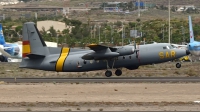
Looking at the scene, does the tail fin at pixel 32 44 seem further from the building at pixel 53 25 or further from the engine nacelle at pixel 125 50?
the building at pixel 53 25

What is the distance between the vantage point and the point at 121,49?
185 ft

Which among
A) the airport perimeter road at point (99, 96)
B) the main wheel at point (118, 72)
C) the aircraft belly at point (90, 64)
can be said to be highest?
the aircraft belly at point (90, 64)

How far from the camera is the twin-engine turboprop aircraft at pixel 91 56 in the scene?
5672 cm

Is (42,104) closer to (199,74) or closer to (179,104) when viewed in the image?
(179,104)

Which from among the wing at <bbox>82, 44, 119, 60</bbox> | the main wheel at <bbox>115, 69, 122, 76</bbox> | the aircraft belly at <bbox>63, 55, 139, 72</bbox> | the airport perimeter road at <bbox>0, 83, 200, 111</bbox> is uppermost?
the wing at <bbox>82, 44, 119, 60</bbox>

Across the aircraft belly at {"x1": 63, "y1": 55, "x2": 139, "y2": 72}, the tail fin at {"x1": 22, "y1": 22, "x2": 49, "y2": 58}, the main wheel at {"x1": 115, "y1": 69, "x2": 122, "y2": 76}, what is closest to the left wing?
the aircraft belly at {"x1": 63, "y1": 55, "x2": 139, "y2": 72}

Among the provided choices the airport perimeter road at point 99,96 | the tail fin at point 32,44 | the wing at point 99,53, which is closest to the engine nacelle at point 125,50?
the wing at point 99,53

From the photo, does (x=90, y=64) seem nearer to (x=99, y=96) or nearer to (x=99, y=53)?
(x=99, y=53)

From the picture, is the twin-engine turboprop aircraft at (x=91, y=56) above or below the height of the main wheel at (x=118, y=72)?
above

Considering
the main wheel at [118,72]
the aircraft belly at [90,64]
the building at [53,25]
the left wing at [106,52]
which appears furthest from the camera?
the building at [53,25]

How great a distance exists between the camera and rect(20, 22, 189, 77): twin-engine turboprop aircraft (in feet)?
186

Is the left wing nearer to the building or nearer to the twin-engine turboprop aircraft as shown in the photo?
the twin-engine turboprop aircraft

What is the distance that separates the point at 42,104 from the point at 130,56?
22195mm

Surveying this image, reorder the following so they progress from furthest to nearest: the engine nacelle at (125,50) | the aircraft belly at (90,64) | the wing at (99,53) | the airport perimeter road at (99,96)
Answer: the aircraft belly at (90,64), the wing at (99,53), the engine nacelle at (125,50), the airport perimeter road at (99,96)
